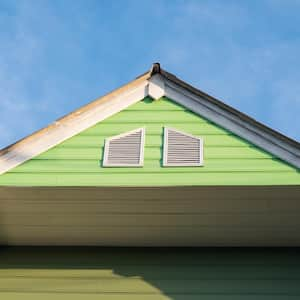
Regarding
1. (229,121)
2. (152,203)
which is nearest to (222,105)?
(229,121)

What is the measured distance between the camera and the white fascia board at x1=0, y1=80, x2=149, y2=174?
430 cm

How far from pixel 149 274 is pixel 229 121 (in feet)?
4.19

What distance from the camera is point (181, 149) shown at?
14.2ft

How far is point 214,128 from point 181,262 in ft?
3.39

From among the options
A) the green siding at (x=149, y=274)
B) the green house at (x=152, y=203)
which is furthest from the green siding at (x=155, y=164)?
the green siding at (x=149, y=274)

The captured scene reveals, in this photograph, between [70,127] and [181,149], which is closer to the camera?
[181,149]

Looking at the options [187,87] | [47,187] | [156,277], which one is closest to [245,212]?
[156,277]

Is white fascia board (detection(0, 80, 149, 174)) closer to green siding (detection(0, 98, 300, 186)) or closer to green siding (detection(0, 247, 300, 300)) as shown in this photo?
green siding (detection(0, 98, 300, 186))

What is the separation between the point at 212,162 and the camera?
421 centimetres

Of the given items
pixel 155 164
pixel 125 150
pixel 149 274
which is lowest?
pixel 149 274

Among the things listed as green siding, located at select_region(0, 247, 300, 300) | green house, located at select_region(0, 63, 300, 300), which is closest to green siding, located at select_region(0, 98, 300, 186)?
green house, located at select_region(0, 63, 300, 300)

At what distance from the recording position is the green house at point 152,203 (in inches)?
162

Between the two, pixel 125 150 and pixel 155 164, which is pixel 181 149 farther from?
pixel 125 150

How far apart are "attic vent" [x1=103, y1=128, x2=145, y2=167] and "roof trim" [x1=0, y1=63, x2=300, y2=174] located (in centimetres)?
26
